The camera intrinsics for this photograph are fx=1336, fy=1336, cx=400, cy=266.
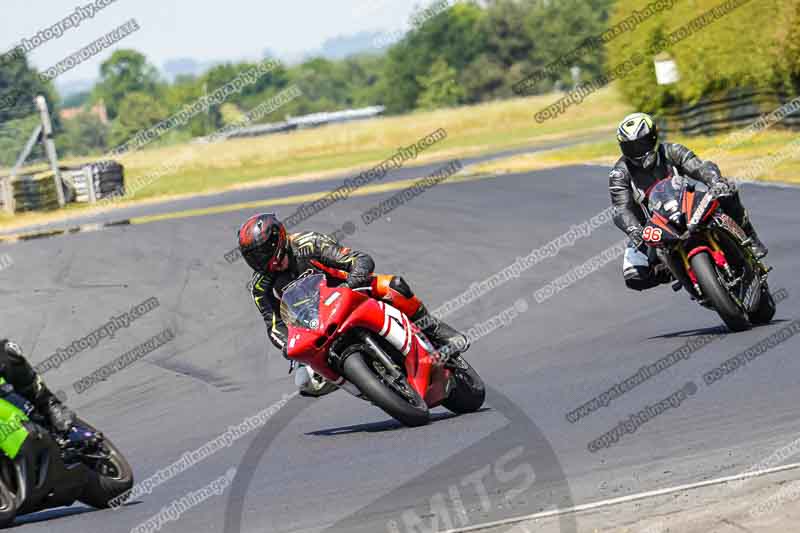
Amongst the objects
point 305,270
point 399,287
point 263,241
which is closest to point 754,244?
point 399,287

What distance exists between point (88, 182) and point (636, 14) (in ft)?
55.3

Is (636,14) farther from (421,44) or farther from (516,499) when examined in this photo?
(421,44)

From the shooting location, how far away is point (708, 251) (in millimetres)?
10914

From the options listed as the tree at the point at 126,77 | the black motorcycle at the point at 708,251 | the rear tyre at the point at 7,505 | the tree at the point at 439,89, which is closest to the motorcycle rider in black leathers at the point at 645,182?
the black motorcycle at the point at 708,251

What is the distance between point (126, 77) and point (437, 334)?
514 ft

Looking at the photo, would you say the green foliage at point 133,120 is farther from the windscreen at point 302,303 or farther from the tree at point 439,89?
the windscreen at point 302,303

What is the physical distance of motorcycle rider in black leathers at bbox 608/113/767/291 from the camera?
1114 centimetres

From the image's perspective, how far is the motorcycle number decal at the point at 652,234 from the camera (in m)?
11.0

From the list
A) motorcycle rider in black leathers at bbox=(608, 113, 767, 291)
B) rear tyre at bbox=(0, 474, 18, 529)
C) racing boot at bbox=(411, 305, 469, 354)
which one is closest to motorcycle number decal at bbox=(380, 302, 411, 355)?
racing boot at bbox=(411, 305, 469, 354)

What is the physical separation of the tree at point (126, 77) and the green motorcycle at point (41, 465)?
487 ft

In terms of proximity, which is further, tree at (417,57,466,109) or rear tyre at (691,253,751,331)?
tree at (417,57,466,109)

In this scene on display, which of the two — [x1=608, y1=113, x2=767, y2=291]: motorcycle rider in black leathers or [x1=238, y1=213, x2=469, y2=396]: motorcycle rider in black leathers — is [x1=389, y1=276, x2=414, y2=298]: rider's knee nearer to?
[x1=238, y1=213, x2=469, y2=396]: motorcycle rider in black leathers

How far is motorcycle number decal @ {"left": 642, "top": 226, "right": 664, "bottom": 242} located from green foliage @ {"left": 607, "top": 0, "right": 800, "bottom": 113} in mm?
19032

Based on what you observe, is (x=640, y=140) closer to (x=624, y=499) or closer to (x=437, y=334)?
(x=437, y=334)
